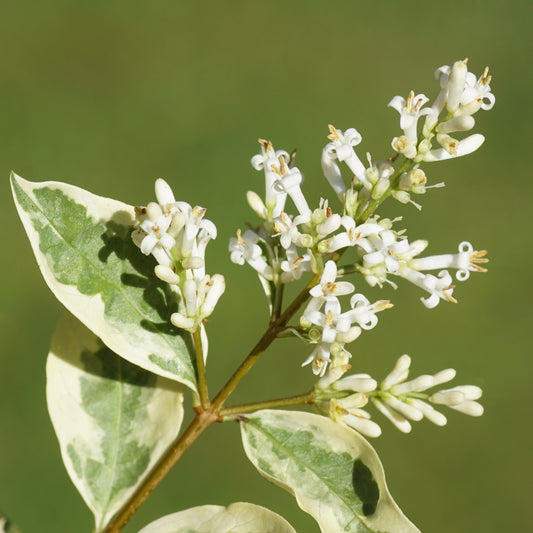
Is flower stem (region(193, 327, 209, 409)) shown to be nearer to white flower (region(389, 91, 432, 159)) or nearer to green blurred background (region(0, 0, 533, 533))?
white flower (region(389, 91, 432, 159))

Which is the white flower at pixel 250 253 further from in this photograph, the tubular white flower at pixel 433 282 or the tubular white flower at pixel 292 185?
the tubular white flower at pixel 433 282

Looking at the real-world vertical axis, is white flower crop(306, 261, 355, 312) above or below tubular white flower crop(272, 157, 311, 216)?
below

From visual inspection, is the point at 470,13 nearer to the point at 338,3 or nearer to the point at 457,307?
the point at 338,3

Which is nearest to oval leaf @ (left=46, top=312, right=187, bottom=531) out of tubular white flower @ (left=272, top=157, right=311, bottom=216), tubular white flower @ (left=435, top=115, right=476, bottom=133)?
tubular white flower @ (left=272, top=157, right=311, bottom=216)

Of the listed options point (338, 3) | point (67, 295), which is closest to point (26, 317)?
point (67, 295)

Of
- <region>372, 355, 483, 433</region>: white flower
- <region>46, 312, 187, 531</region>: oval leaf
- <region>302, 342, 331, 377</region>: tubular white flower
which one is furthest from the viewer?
<region>46, 312, 187, 531</region>: oval leaf

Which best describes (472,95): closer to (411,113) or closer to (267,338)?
(411,113)
